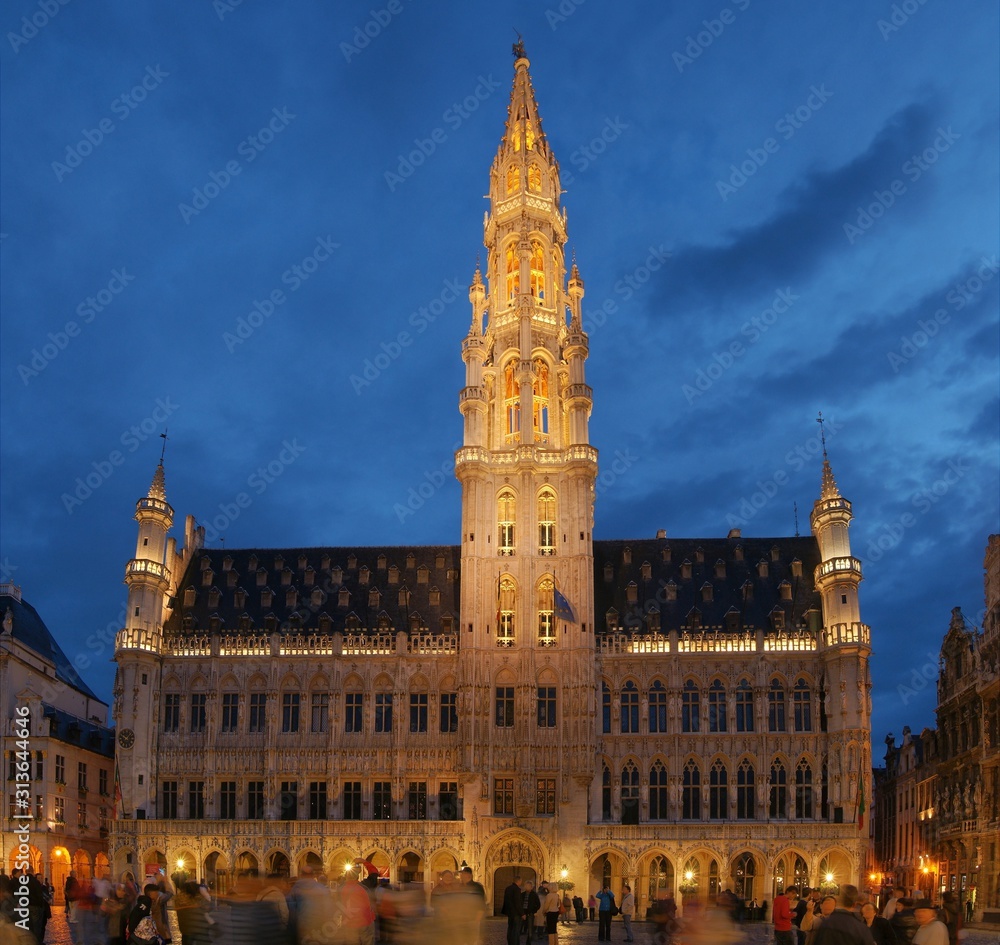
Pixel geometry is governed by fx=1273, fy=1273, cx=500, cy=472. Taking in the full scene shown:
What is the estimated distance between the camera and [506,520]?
244 ft

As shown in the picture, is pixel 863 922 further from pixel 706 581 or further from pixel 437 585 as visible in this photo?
pixel 437 585

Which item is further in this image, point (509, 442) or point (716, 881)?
point (509, 442)

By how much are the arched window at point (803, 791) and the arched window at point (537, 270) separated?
109 ft

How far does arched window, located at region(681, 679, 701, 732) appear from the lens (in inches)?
2800

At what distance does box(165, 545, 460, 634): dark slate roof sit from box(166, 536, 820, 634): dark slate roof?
0.06 m

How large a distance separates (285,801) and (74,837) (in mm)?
15011

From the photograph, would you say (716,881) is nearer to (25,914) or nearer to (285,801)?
(285,801)

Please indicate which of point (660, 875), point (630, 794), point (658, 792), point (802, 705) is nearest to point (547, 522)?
point (630, 794)

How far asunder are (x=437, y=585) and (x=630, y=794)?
17.0 meters

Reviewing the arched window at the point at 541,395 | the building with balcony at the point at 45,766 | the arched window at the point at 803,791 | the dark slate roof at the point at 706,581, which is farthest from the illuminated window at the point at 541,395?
the building with balcony at the point at 45,766

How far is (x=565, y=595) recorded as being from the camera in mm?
71750

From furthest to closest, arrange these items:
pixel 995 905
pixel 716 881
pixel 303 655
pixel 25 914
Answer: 1. pixel 303 655
2. pixel 716 881
3. pixel 995 905
4. pixel 25 914

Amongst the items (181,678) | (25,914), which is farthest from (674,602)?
(25,914)

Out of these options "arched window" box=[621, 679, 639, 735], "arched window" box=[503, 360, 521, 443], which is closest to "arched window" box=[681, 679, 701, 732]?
"arched window" box=[621, 679, 639, 735]
